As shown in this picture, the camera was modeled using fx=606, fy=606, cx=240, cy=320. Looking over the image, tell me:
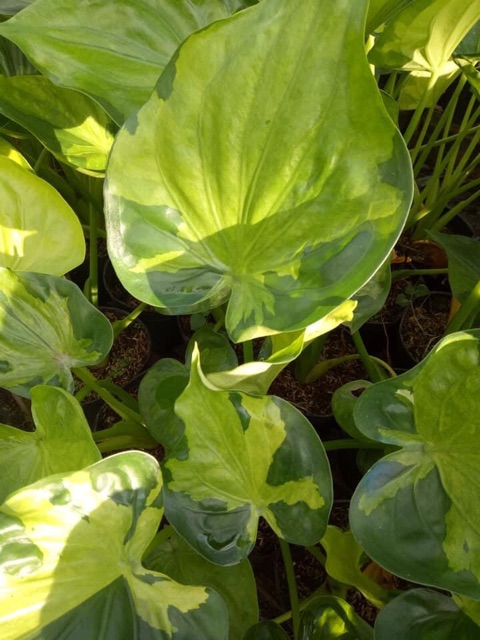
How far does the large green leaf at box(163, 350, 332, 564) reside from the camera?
522 millimetres

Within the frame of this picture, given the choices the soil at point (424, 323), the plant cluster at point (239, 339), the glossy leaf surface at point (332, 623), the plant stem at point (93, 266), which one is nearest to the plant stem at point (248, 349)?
the plant cluster at point (239, 339)

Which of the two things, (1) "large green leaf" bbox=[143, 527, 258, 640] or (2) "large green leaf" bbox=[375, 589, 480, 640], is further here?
(1) "large green leaf" bbox=[143, 527, 258, 640]

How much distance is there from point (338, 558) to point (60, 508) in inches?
12.3

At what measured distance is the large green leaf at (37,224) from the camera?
0.69 m

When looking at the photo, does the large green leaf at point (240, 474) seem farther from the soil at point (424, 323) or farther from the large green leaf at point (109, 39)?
the soil at point (424, 323)

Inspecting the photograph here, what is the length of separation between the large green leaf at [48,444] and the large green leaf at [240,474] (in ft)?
0.27

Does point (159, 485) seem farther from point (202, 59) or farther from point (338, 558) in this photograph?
point (202, 59)

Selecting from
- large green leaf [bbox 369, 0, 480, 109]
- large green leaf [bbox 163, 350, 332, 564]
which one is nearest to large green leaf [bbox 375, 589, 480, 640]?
large green leaf [bbox 163, 350, 332, 564]

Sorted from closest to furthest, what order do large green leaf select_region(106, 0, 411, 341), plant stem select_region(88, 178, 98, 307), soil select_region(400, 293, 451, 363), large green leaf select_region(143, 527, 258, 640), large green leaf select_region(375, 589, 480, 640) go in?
large green leaf select_region(106, 0, 411, 341), large green leaf select_region(375, 589, 480, 640), large green leaf select_region(143, 527, 258, 640), plant stem select_region(88, 178, 98, 307), soil select_region(400, 293, 451, 363)

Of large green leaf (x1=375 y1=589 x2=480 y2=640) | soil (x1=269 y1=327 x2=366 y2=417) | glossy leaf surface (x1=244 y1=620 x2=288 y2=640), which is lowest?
soil (x1=269 y1=327 x2=366 y2=417)

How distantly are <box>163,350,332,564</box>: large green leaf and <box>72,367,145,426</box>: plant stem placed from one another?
0.81 feet

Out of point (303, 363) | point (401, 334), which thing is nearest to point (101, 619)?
point (303, 363)

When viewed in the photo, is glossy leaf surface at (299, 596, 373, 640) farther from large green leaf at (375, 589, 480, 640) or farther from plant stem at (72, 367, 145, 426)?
plant stem at (72, 367, 145, 426)

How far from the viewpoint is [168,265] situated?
0.55 m
